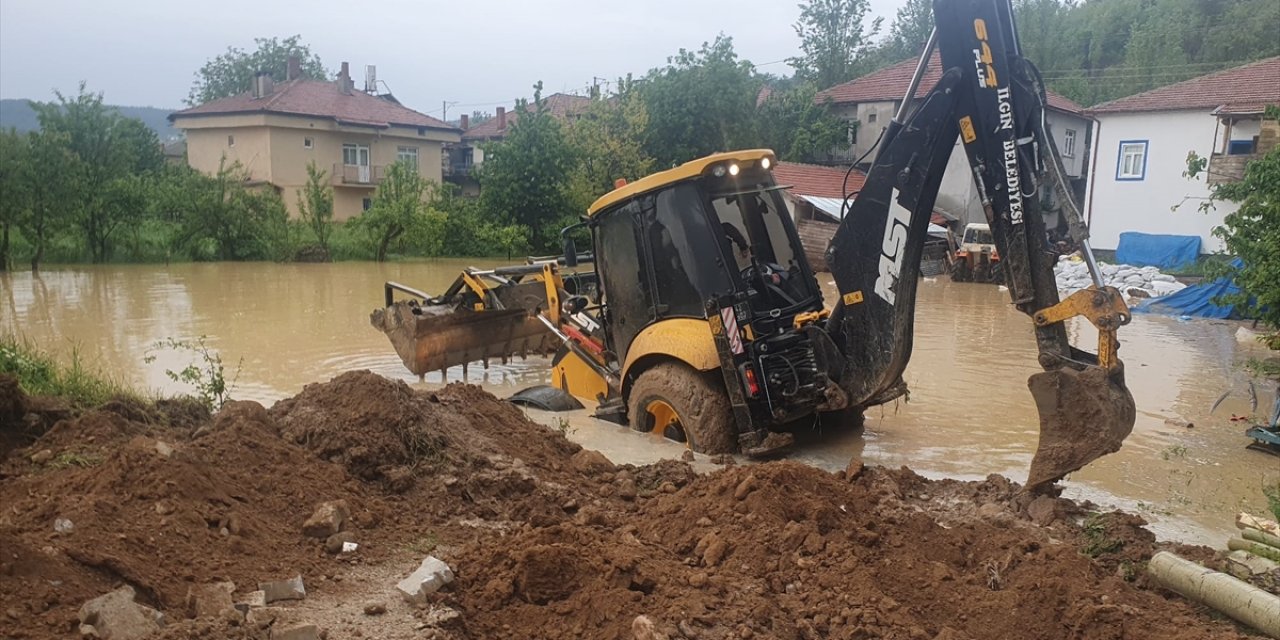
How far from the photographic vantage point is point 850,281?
22.4 ft

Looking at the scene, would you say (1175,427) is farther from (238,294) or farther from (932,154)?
(238,294)

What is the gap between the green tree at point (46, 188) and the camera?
82.7ft

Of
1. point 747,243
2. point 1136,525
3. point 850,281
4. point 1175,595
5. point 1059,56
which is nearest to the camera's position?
point 1175,595

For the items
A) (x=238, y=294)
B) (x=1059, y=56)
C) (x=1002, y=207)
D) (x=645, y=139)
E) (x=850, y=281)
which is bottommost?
(x=238, y=294)

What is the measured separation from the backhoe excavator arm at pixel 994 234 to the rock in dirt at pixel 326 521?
3.71 m

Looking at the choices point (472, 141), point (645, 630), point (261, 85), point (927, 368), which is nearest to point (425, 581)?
point (645, 630)

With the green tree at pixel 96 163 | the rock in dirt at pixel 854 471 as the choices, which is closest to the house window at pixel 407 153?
the green tree at pixel 96 163

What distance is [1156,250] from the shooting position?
28.3 m

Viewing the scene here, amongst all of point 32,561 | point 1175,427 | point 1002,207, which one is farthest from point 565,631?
point 1175,427

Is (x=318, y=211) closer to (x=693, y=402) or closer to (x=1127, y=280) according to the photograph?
(x=1127, y=280)

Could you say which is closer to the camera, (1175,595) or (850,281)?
(1175,595)

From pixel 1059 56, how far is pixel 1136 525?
62045 millimetres

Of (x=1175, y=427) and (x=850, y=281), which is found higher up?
(x=850, y=281)

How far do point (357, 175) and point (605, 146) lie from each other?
12.8 m
